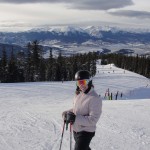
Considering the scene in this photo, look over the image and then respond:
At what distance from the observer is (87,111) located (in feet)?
21.2

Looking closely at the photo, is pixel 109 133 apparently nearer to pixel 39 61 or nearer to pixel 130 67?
pixel 39 61

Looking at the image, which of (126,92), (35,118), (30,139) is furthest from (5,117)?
(126,92)

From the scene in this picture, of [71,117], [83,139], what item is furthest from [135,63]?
[71,117]

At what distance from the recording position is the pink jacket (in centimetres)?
632

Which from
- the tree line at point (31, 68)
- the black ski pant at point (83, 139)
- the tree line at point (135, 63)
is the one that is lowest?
the tree line at point (135, 63)

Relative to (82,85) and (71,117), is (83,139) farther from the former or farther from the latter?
(82,85)

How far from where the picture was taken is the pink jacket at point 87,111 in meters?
6.32

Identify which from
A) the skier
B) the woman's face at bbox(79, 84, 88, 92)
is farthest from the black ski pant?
the woman's face at bbox(79, 84, 88, 92)

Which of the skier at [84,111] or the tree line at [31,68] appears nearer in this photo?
the skier at [84,111]

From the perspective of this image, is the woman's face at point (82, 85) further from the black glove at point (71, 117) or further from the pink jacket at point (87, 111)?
the black glove at point (71, 117)

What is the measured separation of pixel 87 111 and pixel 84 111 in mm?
58

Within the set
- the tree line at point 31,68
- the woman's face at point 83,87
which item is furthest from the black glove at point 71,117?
the tree line at point 31,68

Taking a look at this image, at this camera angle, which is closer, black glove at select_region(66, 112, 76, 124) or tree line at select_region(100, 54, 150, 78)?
black glove at select_region(66, 112, 76, 124)

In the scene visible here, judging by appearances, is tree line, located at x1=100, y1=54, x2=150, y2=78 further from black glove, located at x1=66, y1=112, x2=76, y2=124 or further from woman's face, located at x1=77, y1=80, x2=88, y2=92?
black glove, located at x1=66, y1=112, x2=76, y2=124
